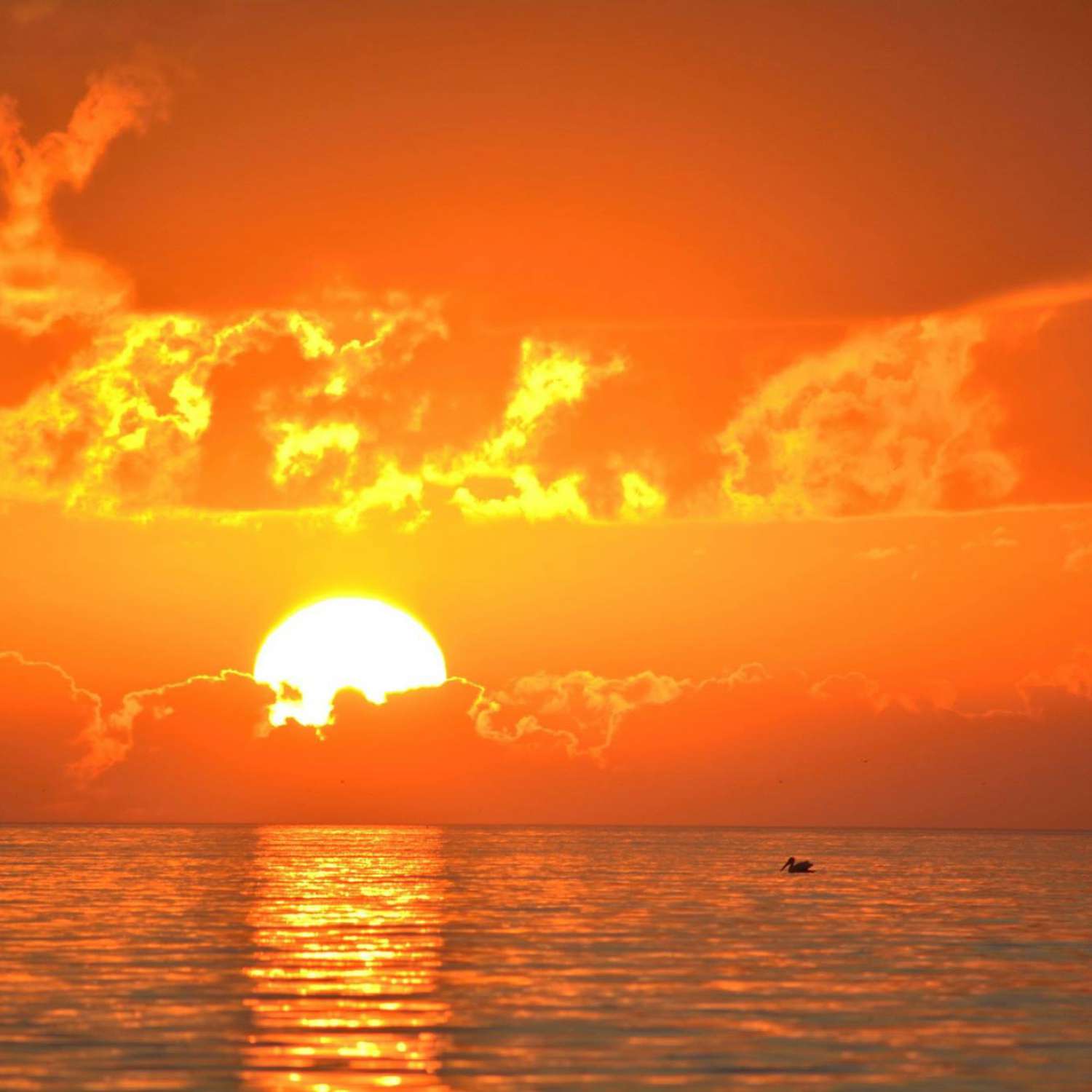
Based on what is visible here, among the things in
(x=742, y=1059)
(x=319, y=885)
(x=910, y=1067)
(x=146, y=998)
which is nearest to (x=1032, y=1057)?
(x=910, y=1067)

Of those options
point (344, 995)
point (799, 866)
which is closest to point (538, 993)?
point (344, 995)

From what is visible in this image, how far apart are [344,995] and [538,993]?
629cm

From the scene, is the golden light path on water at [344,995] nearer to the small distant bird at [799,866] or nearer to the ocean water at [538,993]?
the ocean water at [538,993]

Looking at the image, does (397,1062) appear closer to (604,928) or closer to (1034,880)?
(604,928)

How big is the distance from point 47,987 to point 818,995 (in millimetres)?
25065

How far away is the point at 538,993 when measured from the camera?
57.1 metres

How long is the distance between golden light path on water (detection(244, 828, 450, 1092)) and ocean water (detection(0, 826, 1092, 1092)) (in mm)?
163

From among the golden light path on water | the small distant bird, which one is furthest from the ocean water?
the small distant bird

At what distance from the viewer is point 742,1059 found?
43781 millimetres

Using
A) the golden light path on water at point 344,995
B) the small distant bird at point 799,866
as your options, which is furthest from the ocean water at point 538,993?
the small distant bird at point 799,866

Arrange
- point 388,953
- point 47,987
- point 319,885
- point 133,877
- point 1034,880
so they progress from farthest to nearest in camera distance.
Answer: point 1034,880, point 133,877, point 319,885, point 388,953, point 47,987

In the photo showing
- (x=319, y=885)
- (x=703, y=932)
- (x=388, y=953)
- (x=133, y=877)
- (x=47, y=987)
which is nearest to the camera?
(x=47, y=987)

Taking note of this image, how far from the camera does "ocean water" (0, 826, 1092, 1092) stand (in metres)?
42.2

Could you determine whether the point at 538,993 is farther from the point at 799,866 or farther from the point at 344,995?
the point at 799,866
